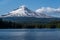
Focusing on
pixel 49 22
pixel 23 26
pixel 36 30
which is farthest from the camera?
pixel 36 30

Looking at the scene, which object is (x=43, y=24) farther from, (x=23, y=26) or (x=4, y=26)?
(x=4, y=26)

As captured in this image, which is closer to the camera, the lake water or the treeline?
the lake water

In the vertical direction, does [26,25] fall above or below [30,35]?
above

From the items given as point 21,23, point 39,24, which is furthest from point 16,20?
point 39,24

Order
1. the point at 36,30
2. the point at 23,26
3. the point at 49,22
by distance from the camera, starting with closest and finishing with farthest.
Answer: the point at 49,22
the point at 23,26
the point at 36,30

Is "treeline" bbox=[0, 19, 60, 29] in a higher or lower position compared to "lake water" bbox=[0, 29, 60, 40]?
higher

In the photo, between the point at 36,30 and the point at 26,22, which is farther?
the point at 36,30

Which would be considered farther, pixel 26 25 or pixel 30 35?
pixel 26 25

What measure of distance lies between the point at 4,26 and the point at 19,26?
1650mm

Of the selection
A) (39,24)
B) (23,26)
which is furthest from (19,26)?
(39,24)

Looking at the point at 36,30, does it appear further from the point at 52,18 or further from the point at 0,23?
the point at 0,23

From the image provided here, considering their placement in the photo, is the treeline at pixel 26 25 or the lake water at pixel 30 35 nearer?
the lake water at pixel 30 35

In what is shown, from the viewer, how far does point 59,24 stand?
2330cm

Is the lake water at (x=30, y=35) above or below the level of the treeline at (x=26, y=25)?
below
